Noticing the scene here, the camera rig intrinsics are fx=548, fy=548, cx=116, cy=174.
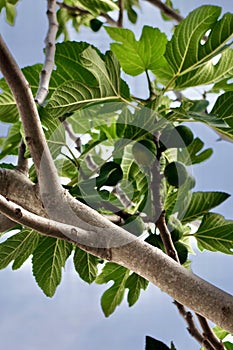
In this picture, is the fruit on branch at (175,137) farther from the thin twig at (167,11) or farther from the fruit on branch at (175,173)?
the thin twig at (167,11)

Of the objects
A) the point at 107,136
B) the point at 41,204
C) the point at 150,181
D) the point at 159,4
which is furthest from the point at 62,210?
the point at 159,4

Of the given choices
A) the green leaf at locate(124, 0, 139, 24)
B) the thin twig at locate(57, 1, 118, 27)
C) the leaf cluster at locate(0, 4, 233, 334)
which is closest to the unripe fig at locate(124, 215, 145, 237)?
the leaf cluster at locate(0, 4, 233, 334)

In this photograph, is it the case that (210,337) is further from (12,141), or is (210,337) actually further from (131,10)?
(131,10)

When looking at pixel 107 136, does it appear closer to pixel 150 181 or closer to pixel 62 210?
pixel 150 181

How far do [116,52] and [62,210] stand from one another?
21cm

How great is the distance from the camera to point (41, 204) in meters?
0.42

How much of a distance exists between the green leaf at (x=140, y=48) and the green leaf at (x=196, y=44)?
0.04 feet

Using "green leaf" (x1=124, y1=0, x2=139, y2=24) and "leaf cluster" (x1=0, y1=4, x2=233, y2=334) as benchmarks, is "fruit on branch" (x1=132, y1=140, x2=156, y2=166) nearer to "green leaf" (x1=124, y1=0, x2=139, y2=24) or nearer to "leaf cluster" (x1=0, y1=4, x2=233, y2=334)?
"leaf cluster" (x1=0, y1=4, x2=233, y2=334)

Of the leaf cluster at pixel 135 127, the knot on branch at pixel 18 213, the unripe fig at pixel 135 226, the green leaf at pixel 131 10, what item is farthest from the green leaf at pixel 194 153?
the green leaf at pixel 131 10

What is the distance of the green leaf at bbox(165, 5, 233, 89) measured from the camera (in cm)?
52

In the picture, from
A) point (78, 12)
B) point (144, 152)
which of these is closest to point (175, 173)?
point (144, 152)

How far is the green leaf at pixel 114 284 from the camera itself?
618mm

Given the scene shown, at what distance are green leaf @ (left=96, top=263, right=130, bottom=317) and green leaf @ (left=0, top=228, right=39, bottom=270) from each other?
0.09 m

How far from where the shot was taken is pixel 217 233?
21.4 inches
